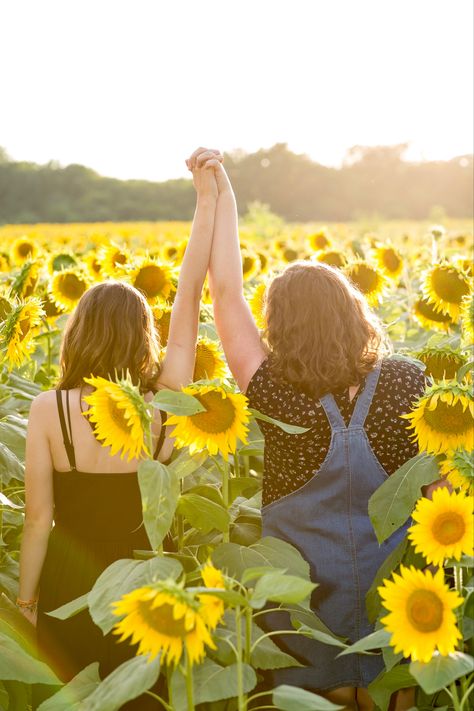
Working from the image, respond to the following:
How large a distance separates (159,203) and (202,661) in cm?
3675

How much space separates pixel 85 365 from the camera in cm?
247

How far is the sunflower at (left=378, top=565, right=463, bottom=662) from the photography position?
64.5 inches

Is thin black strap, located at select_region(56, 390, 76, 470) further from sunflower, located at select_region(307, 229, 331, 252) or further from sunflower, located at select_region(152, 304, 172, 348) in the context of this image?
sunflower, located at select_region(307, 229, 331, 252)

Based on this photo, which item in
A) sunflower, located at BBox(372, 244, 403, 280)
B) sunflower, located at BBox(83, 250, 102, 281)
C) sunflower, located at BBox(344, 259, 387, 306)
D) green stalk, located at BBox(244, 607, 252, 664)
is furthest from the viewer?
sunflower, located at BBox(372, 244, 403, 280)

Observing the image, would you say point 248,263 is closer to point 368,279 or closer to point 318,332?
point 368,279

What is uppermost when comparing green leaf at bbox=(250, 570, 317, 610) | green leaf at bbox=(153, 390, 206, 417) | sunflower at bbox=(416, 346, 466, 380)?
green leaf at bbox=(153, 390, 206, 417)

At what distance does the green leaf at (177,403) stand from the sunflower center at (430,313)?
2.26 metres

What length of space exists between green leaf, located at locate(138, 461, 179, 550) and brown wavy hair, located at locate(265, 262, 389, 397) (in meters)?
0.70

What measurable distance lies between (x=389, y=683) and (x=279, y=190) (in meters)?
38.2

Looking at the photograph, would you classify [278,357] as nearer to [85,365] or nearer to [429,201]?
[85,365]

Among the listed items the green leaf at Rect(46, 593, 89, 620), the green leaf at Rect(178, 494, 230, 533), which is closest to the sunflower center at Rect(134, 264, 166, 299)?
the green leaf at Rect(178, 494, 230, 533)

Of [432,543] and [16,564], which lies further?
[16,564]

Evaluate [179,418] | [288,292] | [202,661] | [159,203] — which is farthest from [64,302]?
[159,203]

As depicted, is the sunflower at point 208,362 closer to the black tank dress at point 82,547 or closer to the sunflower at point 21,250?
the black tank dress at point 82,547
